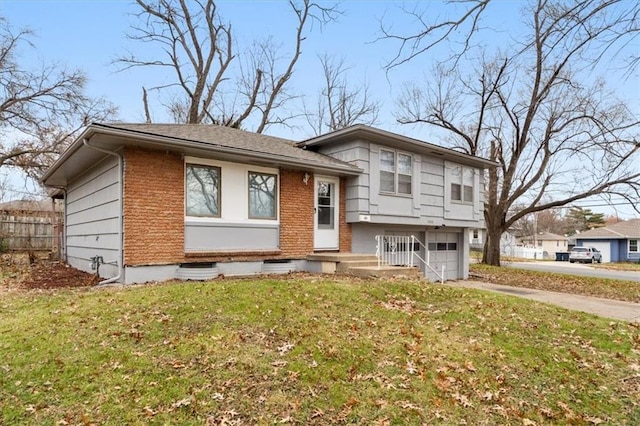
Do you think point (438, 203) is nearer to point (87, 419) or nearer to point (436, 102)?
point (436, 102)

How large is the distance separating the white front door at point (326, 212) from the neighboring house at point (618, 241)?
130ft

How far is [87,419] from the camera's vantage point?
10.7 ft

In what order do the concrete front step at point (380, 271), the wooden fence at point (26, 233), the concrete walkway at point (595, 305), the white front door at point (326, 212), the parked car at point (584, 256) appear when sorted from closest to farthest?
the concrete walkway at point (595, 305) → the concrete front step at point (380, 271) → the white front door at point (326, 212) → the wooden fence at point (26, 233) → the parked car at point (584, 256)

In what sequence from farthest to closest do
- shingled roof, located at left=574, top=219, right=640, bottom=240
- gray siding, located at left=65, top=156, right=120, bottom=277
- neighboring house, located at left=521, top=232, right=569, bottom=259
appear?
neighboring house, located at left=521, top=232, right=569, bottom=259
shingled roof, located at left=574, top=219, right=640, bottom=240
gray siding, located at left=65, top=156, right=120, bottom=277

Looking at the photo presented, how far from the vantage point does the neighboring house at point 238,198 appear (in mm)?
7727

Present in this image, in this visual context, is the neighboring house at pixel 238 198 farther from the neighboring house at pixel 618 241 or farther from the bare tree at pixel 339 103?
the neighboring house at pixel 618 241

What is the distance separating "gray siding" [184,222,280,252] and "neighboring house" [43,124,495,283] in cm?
2

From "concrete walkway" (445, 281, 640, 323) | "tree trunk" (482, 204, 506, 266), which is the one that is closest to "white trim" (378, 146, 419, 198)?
"concrete walkway" (445, 281, 640, 323)

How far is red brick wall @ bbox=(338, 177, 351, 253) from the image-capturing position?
11.2 meters

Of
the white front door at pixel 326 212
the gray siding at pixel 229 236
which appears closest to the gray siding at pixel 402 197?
the white front door at pixel 326 212

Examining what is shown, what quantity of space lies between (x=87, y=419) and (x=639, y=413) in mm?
5353

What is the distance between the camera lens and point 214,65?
79.0 ft

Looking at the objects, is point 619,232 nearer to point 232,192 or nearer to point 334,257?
point 334,257

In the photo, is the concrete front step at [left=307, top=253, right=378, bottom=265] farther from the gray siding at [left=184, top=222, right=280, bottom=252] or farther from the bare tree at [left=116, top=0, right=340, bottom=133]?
the bare tree at [left=116, top=0, right=340, bottom=133]
